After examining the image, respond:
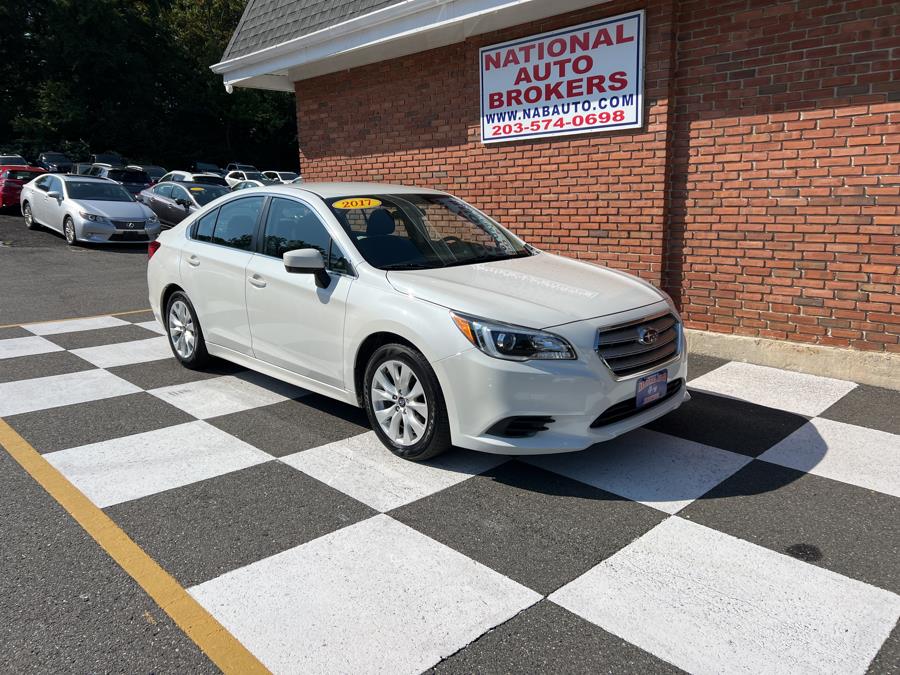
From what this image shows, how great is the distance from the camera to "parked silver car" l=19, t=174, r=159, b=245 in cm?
1544

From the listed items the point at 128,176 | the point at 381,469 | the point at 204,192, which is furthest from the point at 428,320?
the point at 128,176

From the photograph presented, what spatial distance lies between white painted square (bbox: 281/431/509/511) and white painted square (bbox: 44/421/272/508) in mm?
381

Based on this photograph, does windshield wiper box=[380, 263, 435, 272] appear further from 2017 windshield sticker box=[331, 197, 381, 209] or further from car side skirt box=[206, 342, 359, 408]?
car side skirt box=[206, 342, 359, 408]

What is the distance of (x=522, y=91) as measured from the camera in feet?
26.6

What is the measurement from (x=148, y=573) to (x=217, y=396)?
266 centimetres

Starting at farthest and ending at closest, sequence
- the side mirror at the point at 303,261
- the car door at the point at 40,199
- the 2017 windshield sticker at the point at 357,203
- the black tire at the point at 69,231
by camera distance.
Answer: the car door at the point at 40,199, the black tire at the point at 69,231, the 2017 windshield sticker at the point at 357,203, the side mirror at the point at 303,261

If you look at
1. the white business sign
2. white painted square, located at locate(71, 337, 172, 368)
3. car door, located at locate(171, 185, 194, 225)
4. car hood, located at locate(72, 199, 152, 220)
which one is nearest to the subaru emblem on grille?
the white business sign

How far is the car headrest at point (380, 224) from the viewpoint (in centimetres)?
493

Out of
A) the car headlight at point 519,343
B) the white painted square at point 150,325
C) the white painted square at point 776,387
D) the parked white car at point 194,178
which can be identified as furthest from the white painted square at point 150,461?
the parked white car at point 194,178

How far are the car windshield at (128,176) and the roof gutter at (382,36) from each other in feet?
46.9

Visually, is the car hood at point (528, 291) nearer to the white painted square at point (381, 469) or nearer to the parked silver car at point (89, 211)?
the white painted square at point (381, 469)

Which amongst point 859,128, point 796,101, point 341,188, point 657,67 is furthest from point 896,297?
point 341,188

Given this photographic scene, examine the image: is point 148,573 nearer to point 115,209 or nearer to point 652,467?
point 652,467

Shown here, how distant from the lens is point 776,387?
5.95 meters
